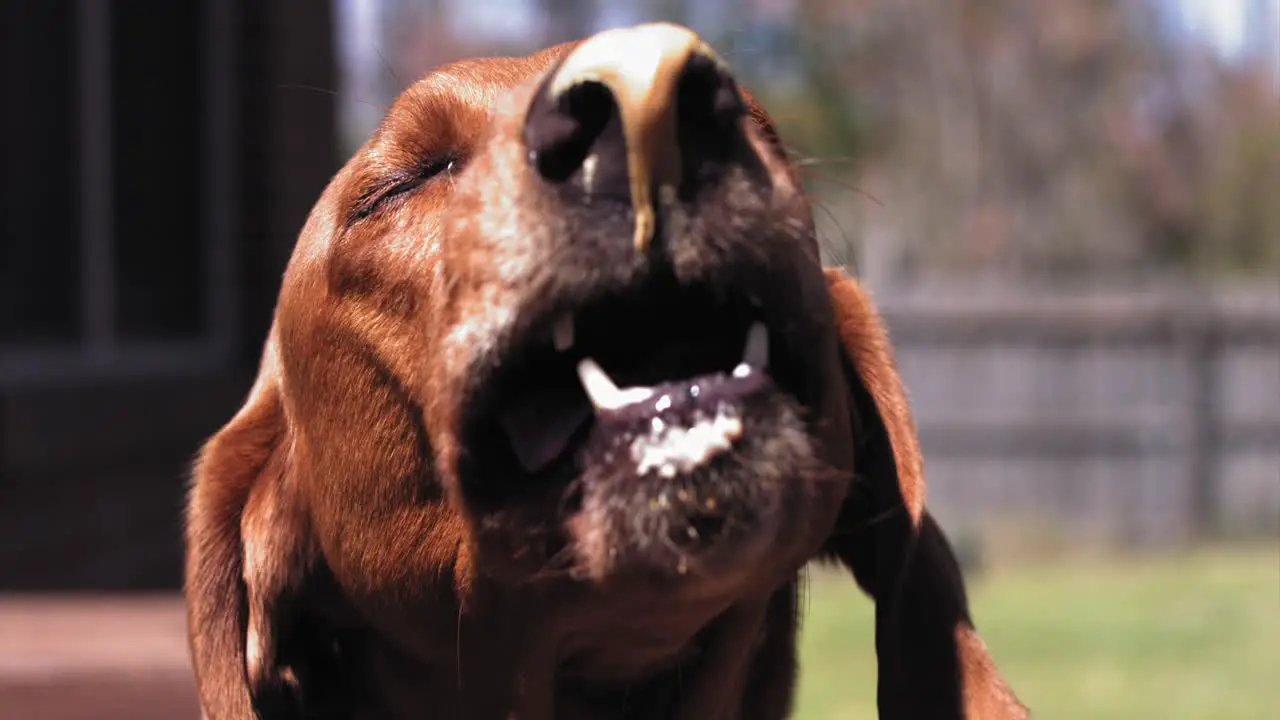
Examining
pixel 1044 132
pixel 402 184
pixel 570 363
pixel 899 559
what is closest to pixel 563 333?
pixel 570 363

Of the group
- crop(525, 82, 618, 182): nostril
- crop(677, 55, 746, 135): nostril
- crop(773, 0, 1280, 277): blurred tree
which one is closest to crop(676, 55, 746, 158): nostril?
crop(677, 55, 746, 135): nostril

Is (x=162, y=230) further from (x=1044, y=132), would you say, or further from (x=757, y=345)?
(x=1044, y=132)

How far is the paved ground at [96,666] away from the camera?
491cm

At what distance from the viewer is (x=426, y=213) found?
8.70 feet

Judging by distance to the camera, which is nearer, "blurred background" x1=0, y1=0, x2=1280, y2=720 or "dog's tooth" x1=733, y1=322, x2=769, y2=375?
"dog's tooth" x1=733, y1=322, x2=769, y2=375

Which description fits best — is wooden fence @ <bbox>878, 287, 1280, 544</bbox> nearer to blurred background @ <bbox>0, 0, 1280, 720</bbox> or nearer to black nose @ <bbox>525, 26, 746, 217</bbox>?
blurred background @ <bbox>0, 0, 1280, 720</bbox>

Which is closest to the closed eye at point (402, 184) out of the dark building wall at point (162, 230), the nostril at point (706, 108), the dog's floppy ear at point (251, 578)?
the dog's floppy ear at point (251, 578)

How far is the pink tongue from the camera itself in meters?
2.21

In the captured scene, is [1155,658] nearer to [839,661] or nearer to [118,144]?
[839,661]

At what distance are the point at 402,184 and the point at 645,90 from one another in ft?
2.85

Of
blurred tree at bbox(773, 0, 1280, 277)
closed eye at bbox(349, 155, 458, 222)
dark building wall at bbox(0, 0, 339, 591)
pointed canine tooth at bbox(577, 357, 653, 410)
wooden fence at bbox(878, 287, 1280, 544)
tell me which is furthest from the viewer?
blurred tree at bbox(773, 0, 1280, 277)

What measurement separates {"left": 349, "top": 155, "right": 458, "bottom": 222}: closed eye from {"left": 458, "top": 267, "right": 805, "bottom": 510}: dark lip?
23.8 inches

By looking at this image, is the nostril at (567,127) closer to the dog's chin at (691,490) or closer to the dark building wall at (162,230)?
the dog's chin at (691,490)

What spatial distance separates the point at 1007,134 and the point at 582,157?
136ft
